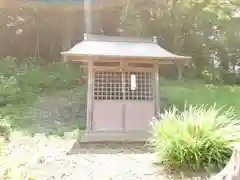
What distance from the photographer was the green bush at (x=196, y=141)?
4.41 metres

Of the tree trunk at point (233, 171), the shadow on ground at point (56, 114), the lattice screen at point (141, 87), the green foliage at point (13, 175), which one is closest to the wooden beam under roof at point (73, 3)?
the shadow on ground at point (56, 114)

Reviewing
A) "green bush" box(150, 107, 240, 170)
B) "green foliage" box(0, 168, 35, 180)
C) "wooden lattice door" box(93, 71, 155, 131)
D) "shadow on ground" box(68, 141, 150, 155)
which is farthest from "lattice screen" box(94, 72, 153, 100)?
"green foliage" box(0, 168, 35, 180)

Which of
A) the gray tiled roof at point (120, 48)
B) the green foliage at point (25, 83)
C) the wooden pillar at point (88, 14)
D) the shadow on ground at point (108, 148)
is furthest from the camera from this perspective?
the wooden pillar at point (88, 14)

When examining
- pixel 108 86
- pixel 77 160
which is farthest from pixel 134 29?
pixel 77 160

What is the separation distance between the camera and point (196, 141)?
4430 millimetres

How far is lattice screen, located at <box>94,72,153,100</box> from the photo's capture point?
6.88 meters

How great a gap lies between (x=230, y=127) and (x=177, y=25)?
732 cm

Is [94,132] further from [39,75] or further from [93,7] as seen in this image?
[93,7]

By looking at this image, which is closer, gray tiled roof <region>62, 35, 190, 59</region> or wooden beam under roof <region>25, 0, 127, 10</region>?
gray tiled roof <region>62, 35, 190, 59</region>

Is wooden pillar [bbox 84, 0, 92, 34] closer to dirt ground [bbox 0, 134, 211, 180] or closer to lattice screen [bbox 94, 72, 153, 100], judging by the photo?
lattice screen [bbox 94, 72, 153, 100]

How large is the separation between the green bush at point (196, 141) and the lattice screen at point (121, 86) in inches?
88.0

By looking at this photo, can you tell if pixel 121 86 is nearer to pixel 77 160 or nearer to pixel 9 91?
pixel 77 160

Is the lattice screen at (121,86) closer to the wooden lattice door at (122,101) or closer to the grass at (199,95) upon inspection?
the wooden lattice door at (122,101)

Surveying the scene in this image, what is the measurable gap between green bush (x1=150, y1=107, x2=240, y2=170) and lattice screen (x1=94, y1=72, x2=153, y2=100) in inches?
88.0
